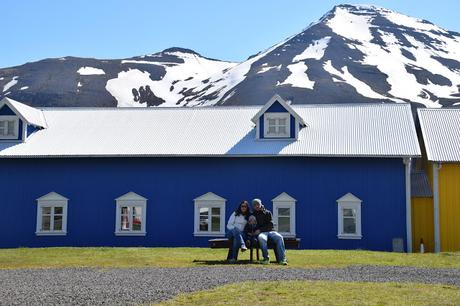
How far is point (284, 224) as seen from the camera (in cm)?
2861

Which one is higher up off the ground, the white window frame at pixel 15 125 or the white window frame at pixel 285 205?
the white window frame at pixel 15 125

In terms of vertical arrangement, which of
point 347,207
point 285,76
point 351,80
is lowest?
point 347,207

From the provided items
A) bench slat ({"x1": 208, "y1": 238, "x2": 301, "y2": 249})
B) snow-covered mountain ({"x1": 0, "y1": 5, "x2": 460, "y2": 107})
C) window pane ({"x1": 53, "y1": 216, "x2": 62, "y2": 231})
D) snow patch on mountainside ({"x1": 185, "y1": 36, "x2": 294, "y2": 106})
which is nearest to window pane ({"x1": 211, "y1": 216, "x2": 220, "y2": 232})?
window pane ({"x1": 53, "y1": 216, "x2": 62, "y2": 231})

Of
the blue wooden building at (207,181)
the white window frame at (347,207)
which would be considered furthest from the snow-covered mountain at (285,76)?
the white window frame at (347,207)

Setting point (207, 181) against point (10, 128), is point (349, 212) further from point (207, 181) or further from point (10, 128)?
point (10, 128)

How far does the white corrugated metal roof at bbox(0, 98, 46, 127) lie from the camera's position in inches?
1237

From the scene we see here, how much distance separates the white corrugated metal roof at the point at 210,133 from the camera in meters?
28.8

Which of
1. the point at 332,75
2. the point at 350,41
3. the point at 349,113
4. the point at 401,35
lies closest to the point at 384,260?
the point at 349,113

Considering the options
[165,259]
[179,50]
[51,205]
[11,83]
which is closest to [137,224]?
[51,205]

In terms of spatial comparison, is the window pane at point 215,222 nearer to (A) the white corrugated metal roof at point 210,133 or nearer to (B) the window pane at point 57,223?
(A) the white corrugated metal roof at point 210,133

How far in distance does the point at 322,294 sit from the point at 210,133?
20.7 m

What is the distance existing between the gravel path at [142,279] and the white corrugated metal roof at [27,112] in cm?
1710

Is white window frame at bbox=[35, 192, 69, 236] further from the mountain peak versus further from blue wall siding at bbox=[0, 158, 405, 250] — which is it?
the mountain peak

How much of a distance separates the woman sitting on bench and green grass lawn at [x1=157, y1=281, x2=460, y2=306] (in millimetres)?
4672
